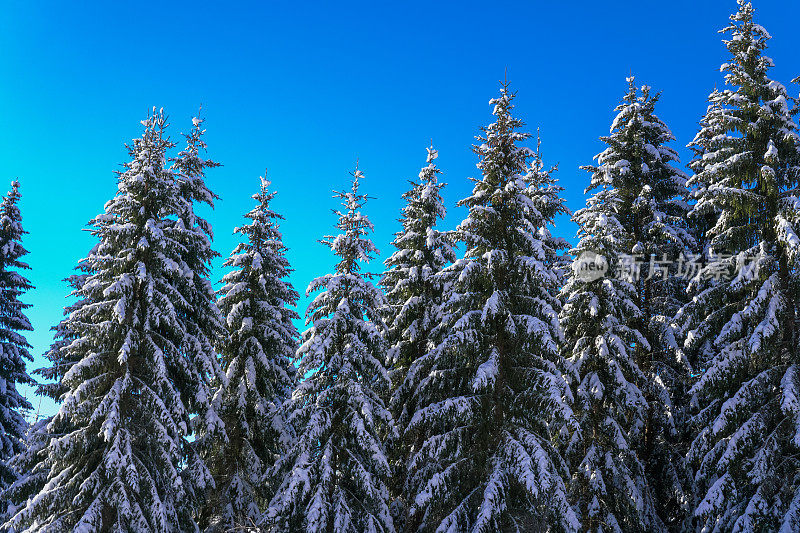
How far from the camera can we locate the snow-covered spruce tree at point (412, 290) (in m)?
19.9

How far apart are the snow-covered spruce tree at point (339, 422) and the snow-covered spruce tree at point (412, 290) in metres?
1.83

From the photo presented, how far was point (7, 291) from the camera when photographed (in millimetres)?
25047

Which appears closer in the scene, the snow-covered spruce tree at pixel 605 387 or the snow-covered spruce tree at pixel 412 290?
the snow-covered spruce tree at pixel 605 387

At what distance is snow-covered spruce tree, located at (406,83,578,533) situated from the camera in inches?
549

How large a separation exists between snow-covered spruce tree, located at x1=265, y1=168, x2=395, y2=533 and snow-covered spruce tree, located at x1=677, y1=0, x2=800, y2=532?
872cm

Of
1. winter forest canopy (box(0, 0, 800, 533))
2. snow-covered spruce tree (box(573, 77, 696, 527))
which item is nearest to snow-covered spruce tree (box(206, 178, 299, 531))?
winter forest canopy (box(0, 0, 800, 533))

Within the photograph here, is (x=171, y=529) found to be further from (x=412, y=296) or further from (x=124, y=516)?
(x=412, y=296)

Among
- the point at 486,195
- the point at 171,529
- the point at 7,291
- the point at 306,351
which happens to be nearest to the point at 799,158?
the point at 486,195

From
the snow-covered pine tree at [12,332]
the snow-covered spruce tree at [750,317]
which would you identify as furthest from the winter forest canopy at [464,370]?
the snow-covered pine tree at [12,332]

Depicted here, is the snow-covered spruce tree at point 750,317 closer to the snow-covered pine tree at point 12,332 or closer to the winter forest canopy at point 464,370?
the winter forest canopy at point 464,370

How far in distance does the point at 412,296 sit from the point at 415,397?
4505mm

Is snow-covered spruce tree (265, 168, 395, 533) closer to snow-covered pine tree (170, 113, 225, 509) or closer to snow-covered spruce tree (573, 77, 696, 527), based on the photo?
snow-covered pine tree (170, 113, 225, 509)

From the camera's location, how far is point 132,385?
51.8 ft

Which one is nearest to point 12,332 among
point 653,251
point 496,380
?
point 496,380
